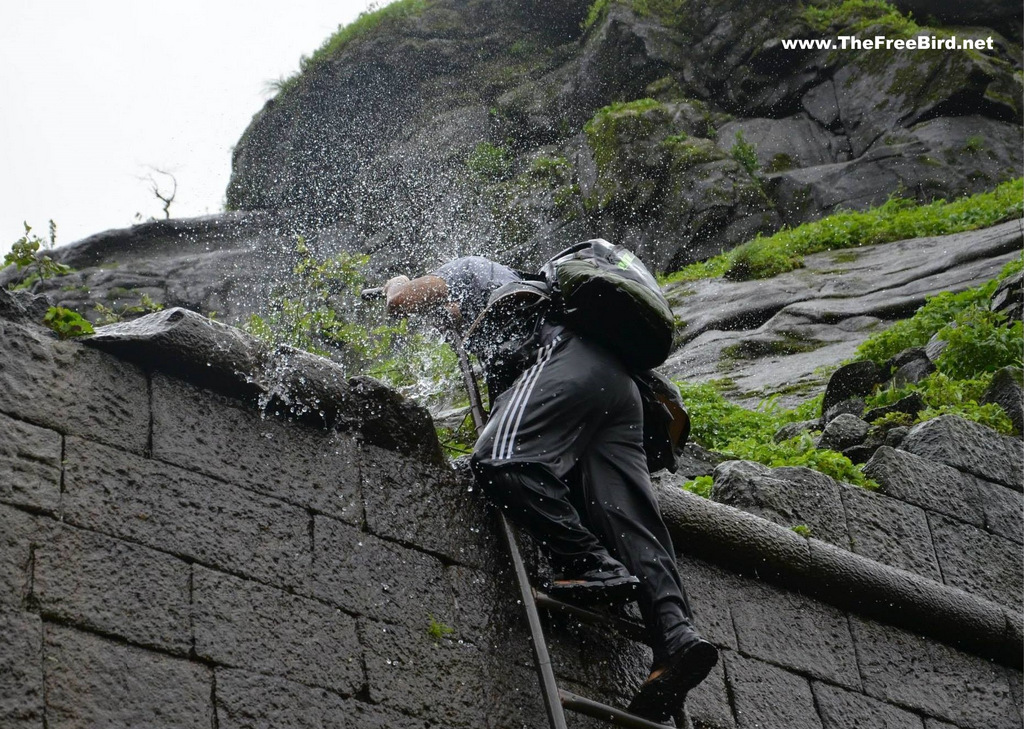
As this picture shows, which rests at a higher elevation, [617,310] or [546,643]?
[617,310]

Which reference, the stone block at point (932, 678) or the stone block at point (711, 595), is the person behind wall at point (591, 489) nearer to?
the stone block at point (711, 595)

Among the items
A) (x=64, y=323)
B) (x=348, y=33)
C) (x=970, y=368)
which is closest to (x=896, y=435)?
(x=970, y=368)

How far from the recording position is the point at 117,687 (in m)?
3.18

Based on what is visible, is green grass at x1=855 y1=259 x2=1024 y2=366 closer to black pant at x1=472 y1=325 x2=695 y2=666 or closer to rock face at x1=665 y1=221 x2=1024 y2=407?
rock face at x1=665 y1=221 x2=1024 y2=407

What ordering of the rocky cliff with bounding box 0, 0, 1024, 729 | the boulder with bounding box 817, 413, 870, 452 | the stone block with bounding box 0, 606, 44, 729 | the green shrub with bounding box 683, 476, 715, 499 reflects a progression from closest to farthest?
the stone block with bounding box 0, 606, 44, 729, the rocky cliff with bounding box 0, 0, 1024, 729, the green shrub with bounding box 683, 476, 715, 499, the boulder with bounding box 817, 413, 870, 452

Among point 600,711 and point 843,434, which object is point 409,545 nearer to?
point 600,711

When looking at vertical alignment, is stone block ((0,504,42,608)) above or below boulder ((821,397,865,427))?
above

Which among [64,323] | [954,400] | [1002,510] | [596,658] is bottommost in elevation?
[1002,510]

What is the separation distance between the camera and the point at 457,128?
69.3 ft

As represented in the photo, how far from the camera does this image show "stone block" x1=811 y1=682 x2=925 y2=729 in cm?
474

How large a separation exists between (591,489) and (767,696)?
1101 millimetres

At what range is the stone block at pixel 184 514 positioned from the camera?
138 inches

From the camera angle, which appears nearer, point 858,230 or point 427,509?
point 427,509

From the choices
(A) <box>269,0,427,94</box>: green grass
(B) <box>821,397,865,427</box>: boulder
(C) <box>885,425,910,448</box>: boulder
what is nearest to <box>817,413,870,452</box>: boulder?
(C) <box>885,425,910,448</box>: boulder
